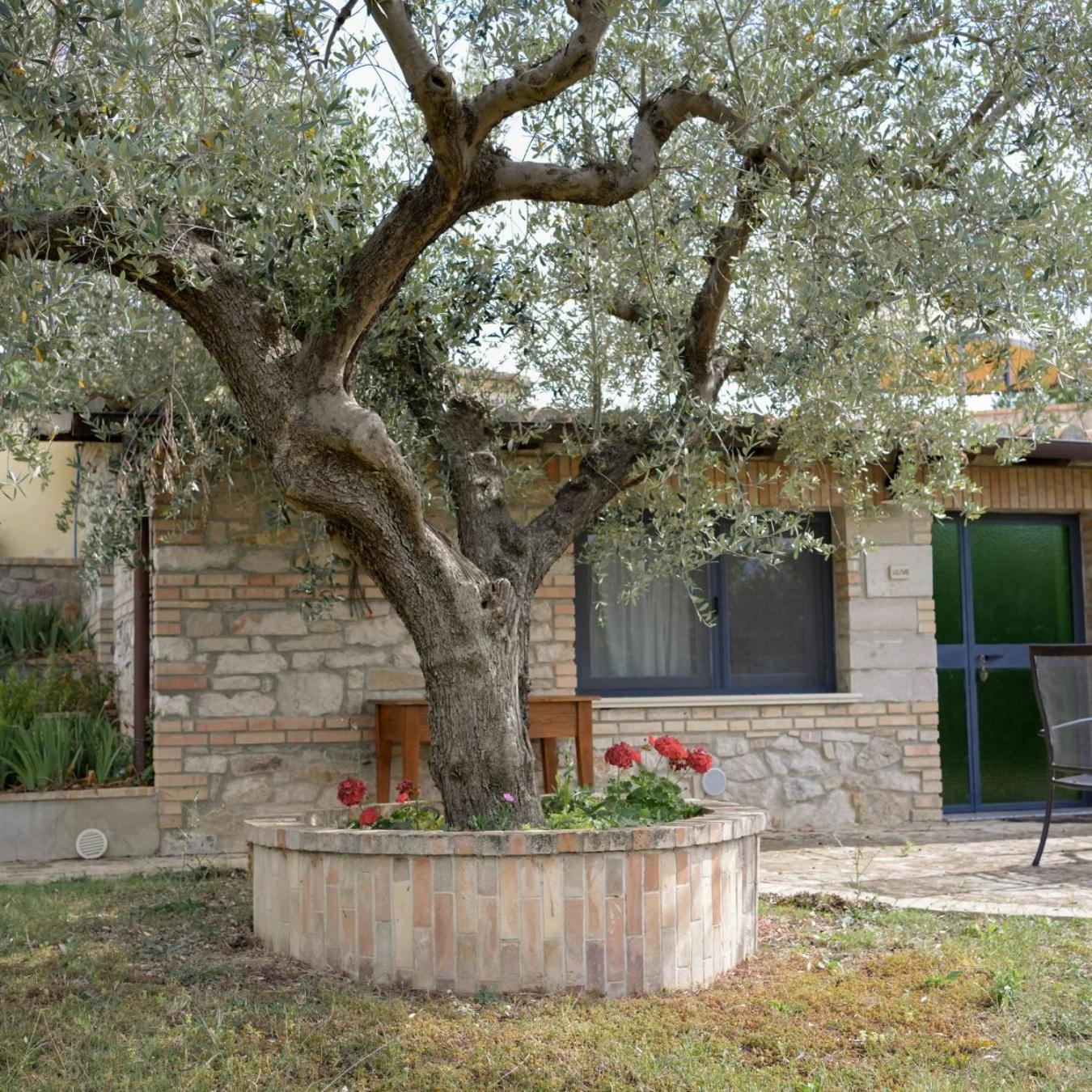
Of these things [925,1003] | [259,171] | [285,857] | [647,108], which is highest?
[647,108]

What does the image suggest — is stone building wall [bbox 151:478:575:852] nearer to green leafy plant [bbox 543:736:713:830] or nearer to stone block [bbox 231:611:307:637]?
stone block [bbox 231:611:307:637]

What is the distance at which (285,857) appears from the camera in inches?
188

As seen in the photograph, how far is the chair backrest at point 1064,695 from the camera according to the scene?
6.82 m

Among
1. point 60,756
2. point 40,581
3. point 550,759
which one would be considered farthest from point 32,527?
point 550,759

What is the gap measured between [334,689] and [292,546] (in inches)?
35.5

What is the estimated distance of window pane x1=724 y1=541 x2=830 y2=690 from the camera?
348 inches

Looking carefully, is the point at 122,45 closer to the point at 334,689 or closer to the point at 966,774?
the point at 334,689

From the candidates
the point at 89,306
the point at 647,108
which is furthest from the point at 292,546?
the point at 647,108

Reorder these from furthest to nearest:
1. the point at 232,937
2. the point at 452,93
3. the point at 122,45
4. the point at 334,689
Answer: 1. the point at 334,689
2. the point at 232,937
3. the point at 452,93
4. the point at 122,45

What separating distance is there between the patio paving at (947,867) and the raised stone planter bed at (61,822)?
365cm

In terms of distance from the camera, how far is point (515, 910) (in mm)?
4340

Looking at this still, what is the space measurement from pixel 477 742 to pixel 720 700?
12.5 ft

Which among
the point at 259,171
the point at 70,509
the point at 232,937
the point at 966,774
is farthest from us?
the point at 966,774

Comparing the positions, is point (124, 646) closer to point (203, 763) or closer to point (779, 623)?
point (203, 763)
